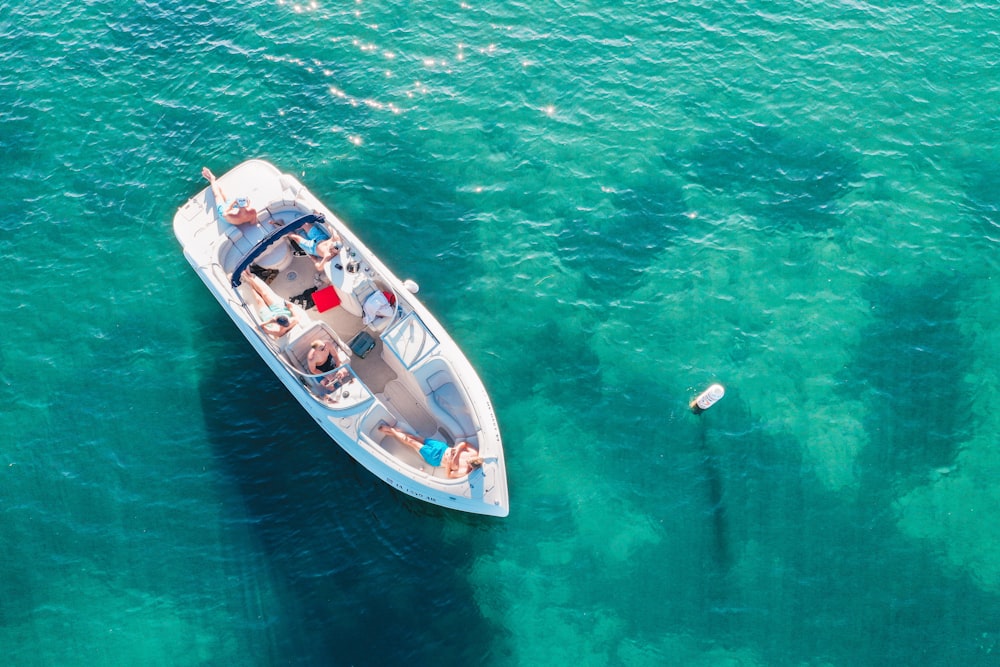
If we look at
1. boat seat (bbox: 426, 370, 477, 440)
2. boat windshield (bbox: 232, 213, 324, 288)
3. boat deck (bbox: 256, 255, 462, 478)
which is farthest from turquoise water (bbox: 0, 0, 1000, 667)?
boat windshield (bbox: 232, 213, 324, 288)

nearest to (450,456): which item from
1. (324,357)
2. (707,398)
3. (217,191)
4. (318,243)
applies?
(324,357)

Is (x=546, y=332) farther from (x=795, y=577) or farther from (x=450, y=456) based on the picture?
(x=795, y=577)

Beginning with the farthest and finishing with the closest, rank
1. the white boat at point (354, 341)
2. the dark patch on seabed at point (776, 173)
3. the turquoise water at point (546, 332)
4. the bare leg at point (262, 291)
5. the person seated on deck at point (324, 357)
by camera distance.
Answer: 1. the dark patch on seabed at point (776, 173)
2. the bare leg at point (262, 291)
3. the person seated on deck at point (324, 357)
4. the white boat at point (354, 341)
5. the turquoise water at point (546, 332)

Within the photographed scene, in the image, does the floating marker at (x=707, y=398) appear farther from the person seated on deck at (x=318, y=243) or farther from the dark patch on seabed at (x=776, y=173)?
the person seated on deck at (x=318, y=243)

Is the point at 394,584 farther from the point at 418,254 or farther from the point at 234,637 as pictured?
the point at 418,254

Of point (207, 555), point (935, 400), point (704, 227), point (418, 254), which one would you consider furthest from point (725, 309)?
point (207, 555)

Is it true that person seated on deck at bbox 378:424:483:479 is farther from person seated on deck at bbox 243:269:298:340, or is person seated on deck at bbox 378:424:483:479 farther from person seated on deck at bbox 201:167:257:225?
person seated on deck at bbox 201:167:257:225

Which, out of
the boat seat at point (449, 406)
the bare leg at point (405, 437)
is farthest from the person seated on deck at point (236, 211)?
the bare leg at point (405, 437)
